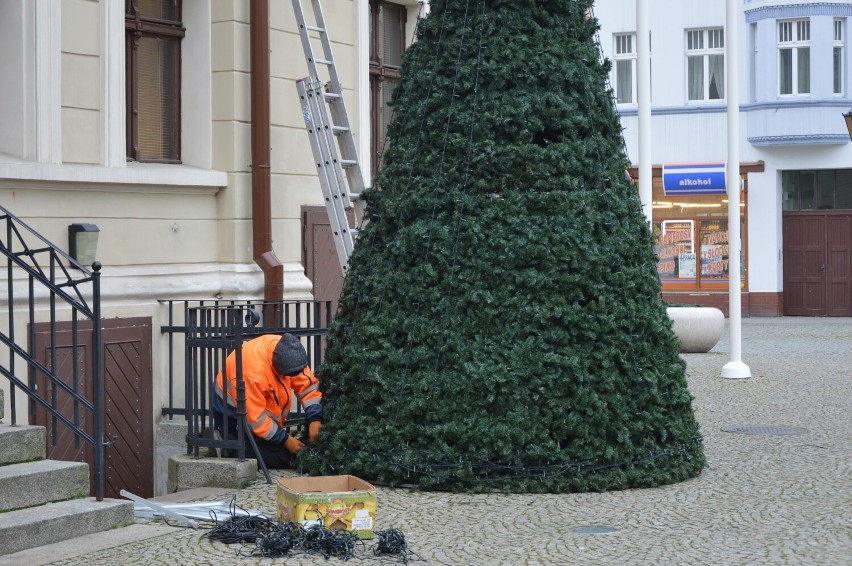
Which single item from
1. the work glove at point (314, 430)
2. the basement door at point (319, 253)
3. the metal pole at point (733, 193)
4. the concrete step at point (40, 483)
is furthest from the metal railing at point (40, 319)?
the metal pole at point (733, 193)

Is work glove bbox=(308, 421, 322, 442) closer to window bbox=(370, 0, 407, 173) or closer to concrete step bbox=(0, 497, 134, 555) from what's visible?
concrete step bbox=(0, 497, 134, 555)

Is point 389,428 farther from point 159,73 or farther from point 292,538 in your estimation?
point 159,73

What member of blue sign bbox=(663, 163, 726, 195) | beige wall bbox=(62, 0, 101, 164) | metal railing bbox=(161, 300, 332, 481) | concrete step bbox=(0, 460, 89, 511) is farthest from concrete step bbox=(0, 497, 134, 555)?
blue sign bbox=(663, 163, 726, 195)

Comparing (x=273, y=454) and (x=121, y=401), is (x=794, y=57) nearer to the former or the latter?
(x=121, y=401)

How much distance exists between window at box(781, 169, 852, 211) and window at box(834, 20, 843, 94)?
194 cm

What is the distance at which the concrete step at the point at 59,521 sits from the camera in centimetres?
667

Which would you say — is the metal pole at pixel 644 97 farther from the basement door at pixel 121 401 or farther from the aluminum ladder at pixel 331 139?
the basement door at pixel 121 401

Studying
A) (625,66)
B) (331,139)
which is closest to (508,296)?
(331,139)

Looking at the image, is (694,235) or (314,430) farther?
(694,235)

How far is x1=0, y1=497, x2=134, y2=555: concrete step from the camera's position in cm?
667

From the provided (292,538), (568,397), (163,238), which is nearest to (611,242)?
(568,397)

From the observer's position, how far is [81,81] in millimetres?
10250

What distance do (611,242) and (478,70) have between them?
1380 millimetres

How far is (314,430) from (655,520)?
2.46 meters
